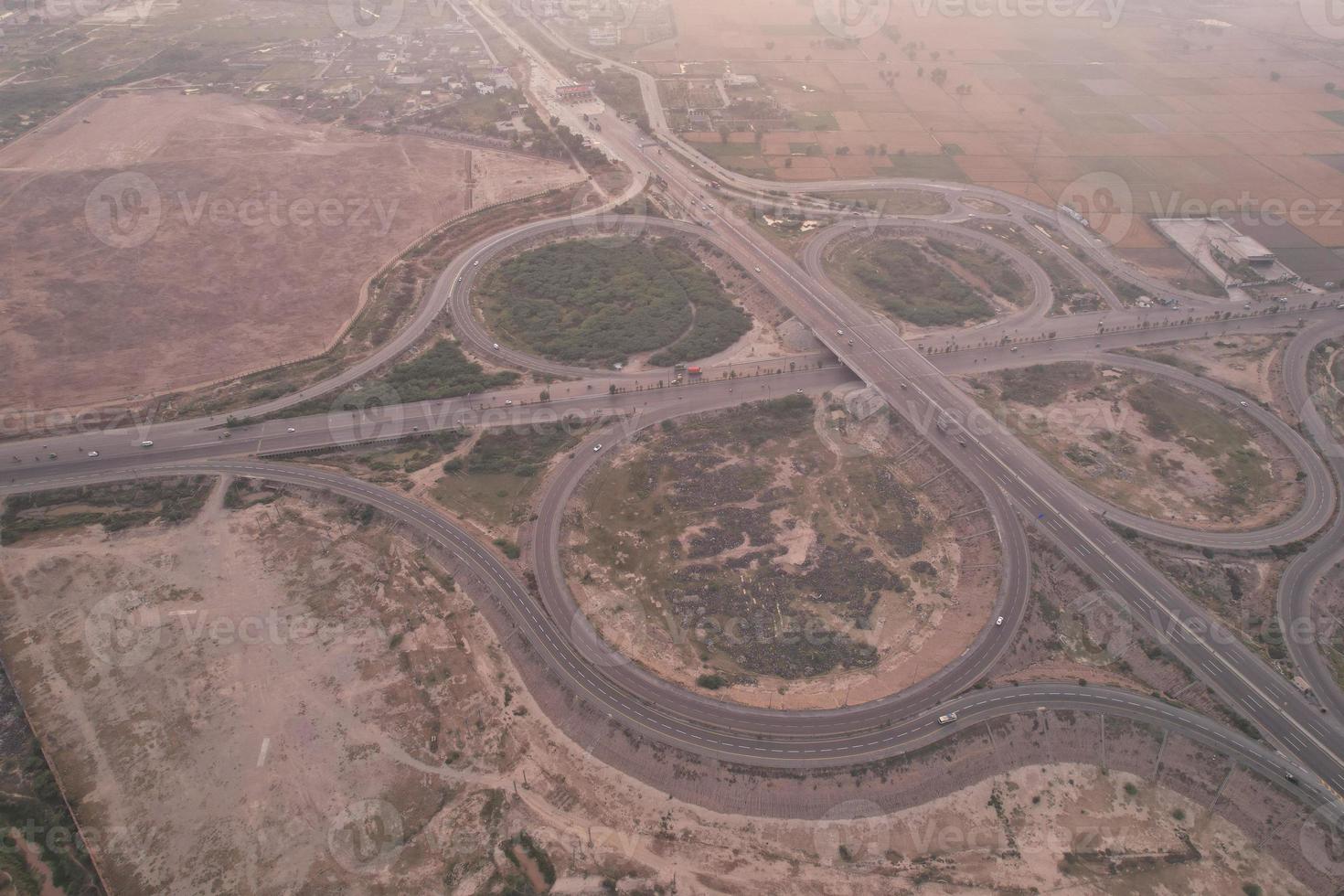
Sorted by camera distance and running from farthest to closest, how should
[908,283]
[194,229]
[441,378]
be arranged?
1. [194,229]
2. [908,283]
3. [441,378]

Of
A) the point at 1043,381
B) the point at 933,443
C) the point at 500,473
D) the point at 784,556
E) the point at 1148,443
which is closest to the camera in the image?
the point at 784,556

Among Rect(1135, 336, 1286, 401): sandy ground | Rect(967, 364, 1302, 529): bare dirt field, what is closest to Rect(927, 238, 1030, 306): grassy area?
Rect(967, 364, 1302, 529): bare dirt field

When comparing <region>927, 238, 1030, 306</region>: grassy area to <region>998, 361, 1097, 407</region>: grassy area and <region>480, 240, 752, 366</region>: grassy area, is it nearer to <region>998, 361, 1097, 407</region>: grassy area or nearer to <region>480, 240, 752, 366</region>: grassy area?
<region>998, 361, 1097, 407</region>: grassy area

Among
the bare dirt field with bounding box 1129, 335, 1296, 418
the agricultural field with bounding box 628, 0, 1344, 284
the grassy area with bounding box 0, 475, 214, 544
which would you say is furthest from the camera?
the agricultural field with bounding box 628, 0, 1344, 284

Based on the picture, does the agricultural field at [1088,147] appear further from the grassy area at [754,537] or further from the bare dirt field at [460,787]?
the bare dirt field at [460,787]

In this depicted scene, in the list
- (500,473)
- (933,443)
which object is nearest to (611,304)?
(500,473)

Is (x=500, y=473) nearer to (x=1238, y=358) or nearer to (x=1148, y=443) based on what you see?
(x=1148, y=443)
